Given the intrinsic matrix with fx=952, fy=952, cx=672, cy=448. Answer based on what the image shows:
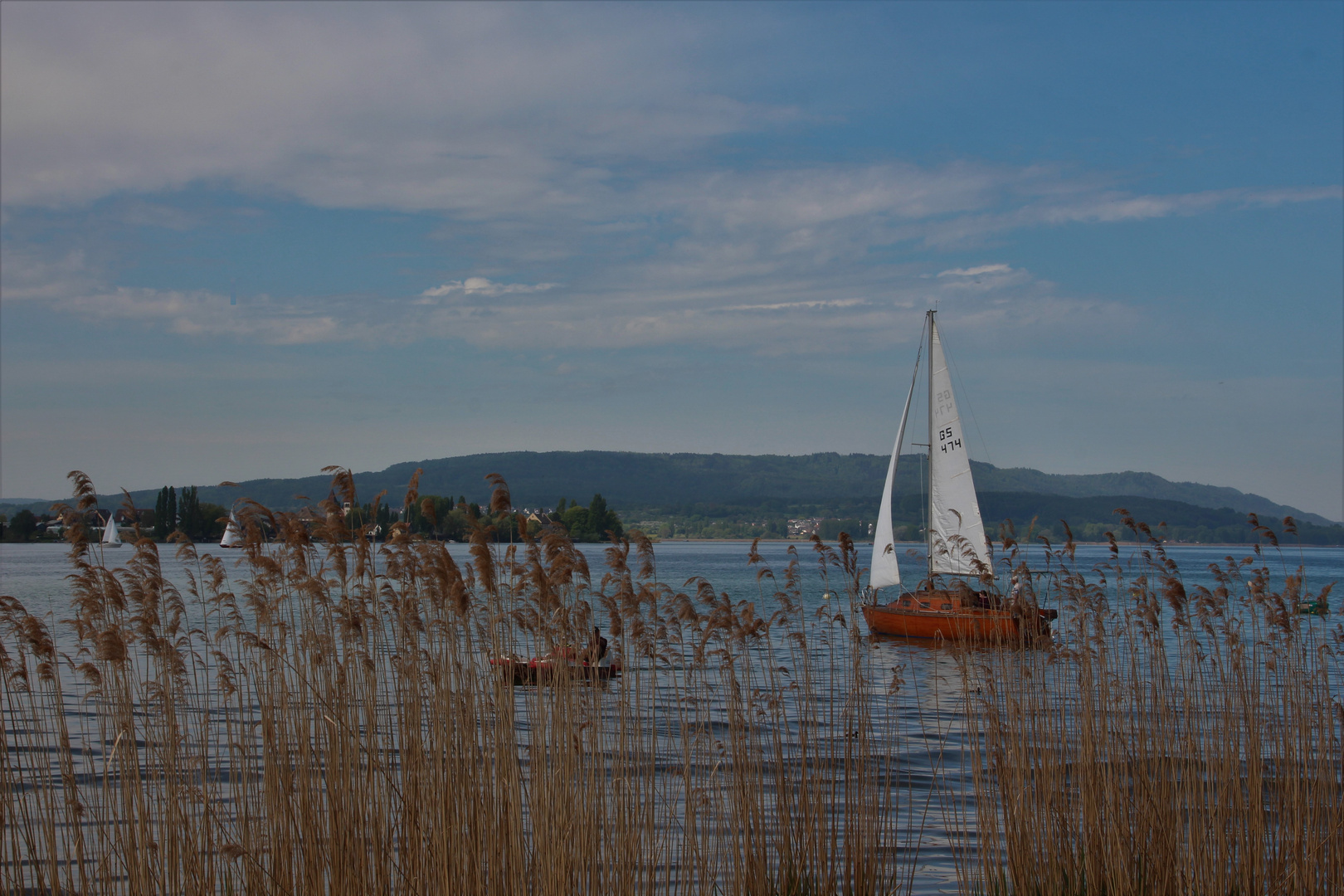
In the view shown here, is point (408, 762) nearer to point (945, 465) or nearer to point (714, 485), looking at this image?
point (945, 465)

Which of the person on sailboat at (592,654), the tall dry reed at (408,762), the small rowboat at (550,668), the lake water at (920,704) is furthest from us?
the lake water at (920,704)

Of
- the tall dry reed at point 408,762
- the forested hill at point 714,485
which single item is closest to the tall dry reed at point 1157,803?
the tall dry reed at point 408,762

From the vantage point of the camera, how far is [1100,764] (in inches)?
208

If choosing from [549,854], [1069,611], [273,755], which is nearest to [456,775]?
[549,854]

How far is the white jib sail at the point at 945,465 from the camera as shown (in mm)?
28297

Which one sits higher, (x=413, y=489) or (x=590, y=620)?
(x=413, y=489)

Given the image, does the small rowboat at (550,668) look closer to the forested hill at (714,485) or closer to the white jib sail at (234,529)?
the white jib sail at (234,529)

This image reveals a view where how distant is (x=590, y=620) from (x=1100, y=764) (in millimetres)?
2992

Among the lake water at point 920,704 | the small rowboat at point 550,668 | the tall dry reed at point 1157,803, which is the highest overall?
the small rowboat at point 550,668

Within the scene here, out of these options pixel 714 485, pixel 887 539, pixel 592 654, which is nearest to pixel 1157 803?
pixel 592 654

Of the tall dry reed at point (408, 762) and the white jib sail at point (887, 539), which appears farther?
the white jib sail at point (887, 539)

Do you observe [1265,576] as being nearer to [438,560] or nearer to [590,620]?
[590,620]

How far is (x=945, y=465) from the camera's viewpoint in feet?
96.2

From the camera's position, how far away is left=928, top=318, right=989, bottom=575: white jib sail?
92.8 feet
